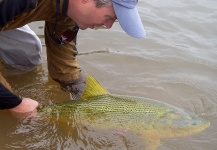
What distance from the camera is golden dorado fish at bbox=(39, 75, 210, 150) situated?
11.0 feet

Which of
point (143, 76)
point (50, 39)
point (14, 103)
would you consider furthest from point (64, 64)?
point (143, 76)

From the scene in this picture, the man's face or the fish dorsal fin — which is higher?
the man's face

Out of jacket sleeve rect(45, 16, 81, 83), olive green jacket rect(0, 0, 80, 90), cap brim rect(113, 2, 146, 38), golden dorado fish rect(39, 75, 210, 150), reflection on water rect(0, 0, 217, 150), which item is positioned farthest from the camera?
jacket sleeve rect(45, 16, 81, 83)

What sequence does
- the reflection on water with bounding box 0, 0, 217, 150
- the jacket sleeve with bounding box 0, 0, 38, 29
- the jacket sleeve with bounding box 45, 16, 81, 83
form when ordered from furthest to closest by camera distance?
the jacket sleeve with bounding box 45, 16, 81, 83 < the reflection on water with bounding box 0, 0, 217, 150 < the jacket sleeve with bounding box 0, 0, 38, 29

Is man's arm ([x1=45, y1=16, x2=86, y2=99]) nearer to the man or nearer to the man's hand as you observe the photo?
the man

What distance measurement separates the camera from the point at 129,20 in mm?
3012

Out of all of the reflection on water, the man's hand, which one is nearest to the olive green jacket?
the reflection on water

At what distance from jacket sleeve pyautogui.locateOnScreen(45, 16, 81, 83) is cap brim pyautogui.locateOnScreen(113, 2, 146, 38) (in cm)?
87

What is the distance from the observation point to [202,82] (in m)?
4.83

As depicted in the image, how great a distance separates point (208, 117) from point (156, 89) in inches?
32.8

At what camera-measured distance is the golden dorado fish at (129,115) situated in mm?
3367

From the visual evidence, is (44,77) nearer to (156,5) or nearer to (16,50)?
(16,50)

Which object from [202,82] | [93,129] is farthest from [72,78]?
[202,82]

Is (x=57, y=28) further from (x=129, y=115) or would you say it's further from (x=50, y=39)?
(x=129, y=115)
